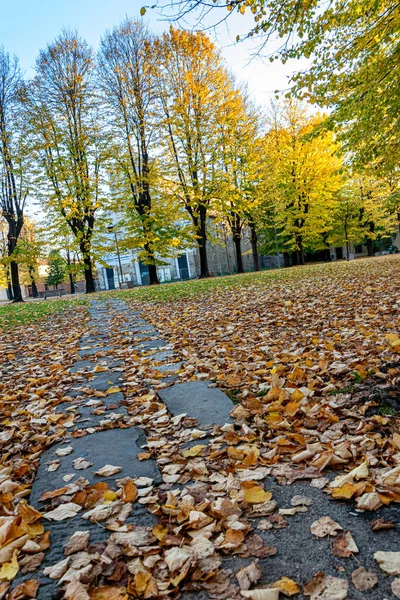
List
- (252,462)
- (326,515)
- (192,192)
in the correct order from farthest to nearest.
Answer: (192,192)
(252,462)
(326,515)

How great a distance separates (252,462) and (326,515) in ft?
1.69

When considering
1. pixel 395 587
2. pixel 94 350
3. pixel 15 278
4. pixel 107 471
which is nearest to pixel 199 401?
pixel 107 471

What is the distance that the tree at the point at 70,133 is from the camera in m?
18.8

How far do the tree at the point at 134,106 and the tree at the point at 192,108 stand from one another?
775 mm

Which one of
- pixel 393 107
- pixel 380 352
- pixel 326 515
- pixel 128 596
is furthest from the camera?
pixel 393 107

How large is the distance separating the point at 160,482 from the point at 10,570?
2.39 ft

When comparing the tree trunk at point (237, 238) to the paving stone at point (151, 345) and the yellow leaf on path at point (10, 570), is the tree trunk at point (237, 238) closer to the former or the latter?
the paving stone at point (151, 345)

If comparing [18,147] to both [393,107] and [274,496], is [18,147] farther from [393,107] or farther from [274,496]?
[274,496]

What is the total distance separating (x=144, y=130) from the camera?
19.6 m

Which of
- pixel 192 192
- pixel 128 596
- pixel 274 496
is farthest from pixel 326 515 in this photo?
pixel 192 192

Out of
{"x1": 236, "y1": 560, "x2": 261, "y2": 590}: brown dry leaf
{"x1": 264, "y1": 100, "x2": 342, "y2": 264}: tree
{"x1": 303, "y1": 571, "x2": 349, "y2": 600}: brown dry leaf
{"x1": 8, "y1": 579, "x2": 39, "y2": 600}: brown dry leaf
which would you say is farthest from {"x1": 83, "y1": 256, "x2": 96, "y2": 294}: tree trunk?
{"x1": 303, "y1": 571, "x2": 349, "y2": 600}: brown dry leaf

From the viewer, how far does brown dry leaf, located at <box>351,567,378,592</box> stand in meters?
1.14

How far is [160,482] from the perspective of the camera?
6.24ft

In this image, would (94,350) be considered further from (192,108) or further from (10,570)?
(192,108)
